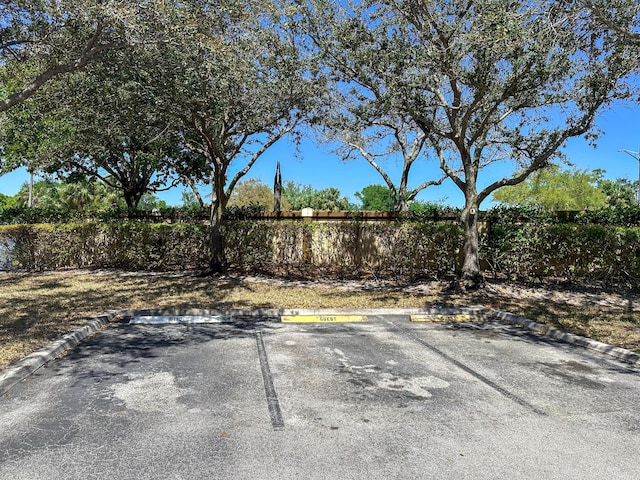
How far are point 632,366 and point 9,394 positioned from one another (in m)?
6.84

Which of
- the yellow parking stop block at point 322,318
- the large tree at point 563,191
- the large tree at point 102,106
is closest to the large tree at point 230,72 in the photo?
the large tree at point 102,106

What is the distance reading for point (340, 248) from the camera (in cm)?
1260

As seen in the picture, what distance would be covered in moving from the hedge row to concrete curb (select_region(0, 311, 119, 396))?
6090 mm

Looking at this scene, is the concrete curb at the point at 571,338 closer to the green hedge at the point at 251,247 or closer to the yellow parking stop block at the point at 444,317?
the yellow parking stop block at the point at 444,317

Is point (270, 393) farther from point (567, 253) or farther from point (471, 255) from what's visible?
point (567, 253)

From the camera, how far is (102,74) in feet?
29.9

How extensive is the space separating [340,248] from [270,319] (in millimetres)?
5074

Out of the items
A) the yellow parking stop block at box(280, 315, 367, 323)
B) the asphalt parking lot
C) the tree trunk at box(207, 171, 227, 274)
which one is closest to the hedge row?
the tree trunk at box(207, 171, 227, 274)

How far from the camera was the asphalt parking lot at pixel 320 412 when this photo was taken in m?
2.98

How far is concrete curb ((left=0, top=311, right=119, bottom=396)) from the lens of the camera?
14.6 ft

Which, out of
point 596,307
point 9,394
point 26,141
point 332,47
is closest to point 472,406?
point 9,394

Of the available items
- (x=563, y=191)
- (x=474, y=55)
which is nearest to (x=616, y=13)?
(x=474, y=55)

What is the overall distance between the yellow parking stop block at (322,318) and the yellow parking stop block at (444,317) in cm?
100

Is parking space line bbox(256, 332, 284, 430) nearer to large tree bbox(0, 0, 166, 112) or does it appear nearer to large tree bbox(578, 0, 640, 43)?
large tree bbox(0, 0, 166, 112)
